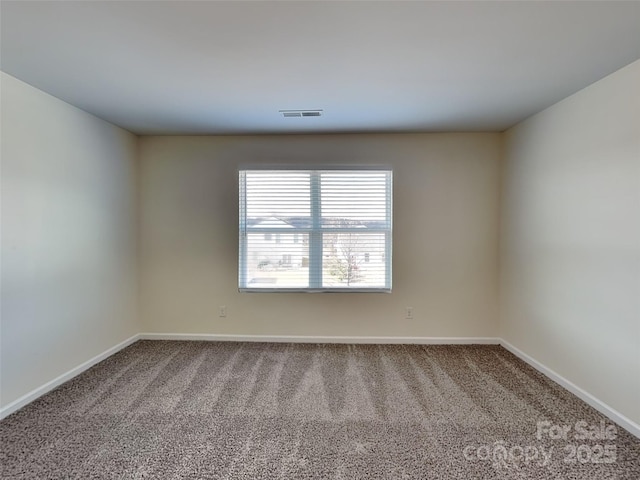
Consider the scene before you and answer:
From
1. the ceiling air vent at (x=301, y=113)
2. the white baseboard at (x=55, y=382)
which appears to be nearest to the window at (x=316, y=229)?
the ceiling air vent at (x=301, y=113)

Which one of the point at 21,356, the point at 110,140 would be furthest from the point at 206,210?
the point at 21,356

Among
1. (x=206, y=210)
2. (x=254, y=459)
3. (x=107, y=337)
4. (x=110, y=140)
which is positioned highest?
(x=110, y=140)

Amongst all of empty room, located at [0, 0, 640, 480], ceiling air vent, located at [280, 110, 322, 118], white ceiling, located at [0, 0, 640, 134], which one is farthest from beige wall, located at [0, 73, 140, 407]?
ceiling air vent, located at [280, 110, 322, 118]

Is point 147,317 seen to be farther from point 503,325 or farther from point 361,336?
point 503,325

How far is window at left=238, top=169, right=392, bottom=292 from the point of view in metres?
→ 3.48

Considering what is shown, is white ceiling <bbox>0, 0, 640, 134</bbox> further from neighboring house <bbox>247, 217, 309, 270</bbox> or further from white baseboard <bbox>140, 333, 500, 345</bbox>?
white baseboard <bbox>140, 333, 500, 345</bbox>

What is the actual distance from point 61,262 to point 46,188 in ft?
2.07

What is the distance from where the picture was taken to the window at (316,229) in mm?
3480

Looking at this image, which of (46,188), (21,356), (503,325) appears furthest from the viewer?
(503,325)

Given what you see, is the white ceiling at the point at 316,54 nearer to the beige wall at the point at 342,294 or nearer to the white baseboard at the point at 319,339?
the beige wall at the point at 342,294

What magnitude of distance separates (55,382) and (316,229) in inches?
107

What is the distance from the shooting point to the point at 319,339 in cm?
350

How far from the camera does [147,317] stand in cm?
359

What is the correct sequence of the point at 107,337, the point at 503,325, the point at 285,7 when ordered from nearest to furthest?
the point at 285,7
the point at 107,337
the point at 503,325
